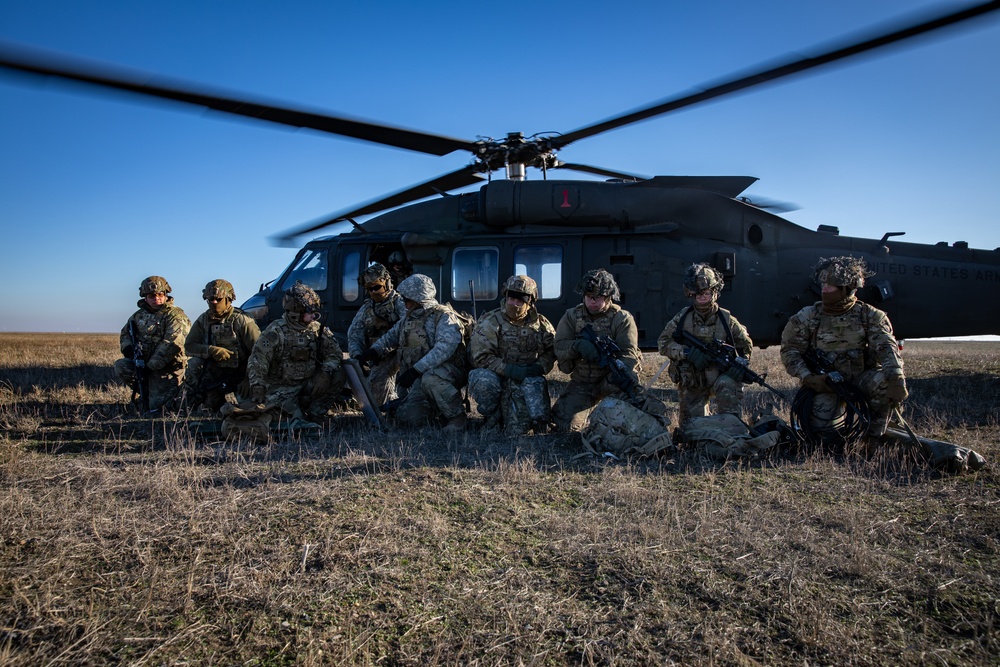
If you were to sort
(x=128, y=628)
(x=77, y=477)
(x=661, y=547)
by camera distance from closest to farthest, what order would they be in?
(x=128, y=628)
(x=661, y=547)
(x=77, y=477)

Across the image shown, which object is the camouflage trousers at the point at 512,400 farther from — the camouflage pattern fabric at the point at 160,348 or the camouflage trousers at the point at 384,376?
the camouflage pattern fabric at the point at 160,348

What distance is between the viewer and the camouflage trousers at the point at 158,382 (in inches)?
281

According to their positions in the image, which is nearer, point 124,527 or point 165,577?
point 165,577

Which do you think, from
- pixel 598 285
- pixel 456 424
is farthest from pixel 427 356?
pixel 598 285

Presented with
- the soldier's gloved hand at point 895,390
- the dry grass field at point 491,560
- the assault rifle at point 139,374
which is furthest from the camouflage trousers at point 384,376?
the soldier's gloved hand at point 895,390

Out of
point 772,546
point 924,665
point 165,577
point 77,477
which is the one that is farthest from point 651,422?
point 77,477

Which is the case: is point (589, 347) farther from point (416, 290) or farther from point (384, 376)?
point (384, 376)

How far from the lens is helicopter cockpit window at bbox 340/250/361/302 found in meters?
8.60

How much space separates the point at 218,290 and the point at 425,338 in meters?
2.57

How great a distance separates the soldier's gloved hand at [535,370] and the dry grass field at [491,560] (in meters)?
1.30

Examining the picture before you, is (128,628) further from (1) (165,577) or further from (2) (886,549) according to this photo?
(2) (886,549)

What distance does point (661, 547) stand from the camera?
9.75 feet

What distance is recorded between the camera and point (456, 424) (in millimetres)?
6016

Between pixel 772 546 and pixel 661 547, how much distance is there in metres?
0.58
